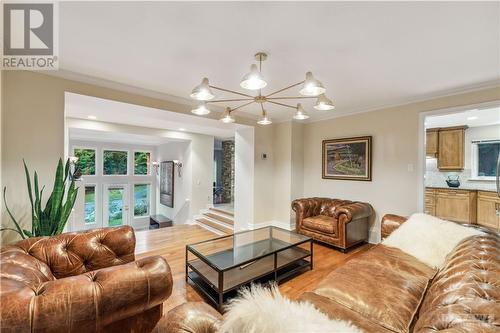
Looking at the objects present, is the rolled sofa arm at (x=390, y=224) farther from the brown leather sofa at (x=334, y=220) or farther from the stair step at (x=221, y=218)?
the stair step at (x=221, y=218)

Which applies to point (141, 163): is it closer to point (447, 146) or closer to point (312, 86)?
point (312, 86)

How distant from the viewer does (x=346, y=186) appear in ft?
14.1

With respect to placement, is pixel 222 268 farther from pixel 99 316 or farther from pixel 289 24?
pixel 289 24

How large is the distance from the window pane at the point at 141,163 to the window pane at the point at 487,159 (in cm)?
946

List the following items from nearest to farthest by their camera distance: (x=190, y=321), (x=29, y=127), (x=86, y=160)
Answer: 1. (x=190, y=321)
2. (x=29, y=127)
3. (x=86, y=160)

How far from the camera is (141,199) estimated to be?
7980 millimetres

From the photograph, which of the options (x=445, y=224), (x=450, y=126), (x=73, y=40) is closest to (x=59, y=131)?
(x=73, y=40)

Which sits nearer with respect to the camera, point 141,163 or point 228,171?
point 141,163

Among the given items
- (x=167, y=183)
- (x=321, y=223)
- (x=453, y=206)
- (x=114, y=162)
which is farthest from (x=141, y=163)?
(x=453, y=206)

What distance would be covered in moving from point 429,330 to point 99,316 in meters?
1.46

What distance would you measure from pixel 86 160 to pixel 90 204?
4.60 ft

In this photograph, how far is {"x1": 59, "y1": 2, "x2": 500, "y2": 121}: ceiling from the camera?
5.11ft

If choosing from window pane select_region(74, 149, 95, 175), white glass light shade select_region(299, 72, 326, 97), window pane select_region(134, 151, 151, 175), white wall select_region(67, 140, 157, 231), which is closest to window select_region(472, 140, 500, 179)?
white glass light shade select_region(299, 72, 326, 97)

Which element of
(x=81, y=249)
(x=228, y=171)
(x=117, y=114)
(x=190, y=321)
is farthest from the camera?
(x=228, y=171)
